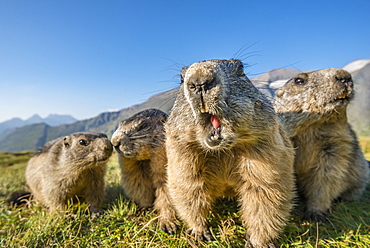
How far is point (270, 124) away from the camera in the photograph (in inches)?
94.7

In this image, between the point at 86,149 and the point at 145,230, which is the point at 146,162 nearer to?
the point at 145,230

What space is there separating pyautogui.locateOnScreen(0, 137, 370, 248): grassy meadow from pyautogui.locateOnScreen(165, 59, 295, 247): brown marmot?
0.30 m

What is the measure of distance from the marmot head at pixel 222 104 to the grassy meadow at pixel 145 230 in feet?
4.98

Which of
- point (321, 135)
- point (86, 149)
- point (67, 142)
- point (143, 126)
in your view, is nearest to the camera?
point (321, 135)

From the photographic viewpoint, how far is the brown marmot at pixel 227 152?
1.98 meters

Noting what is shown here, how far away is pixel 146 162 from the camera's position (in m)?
4.01

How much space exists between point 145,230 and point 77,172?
2.06m

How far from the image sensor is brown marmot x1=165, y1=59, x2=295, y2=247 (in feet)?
6.51

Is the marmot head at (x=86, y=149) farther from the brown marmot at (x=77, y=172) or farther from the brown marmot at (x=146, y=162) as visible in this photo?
the brown marmot at (x=146, y=162)

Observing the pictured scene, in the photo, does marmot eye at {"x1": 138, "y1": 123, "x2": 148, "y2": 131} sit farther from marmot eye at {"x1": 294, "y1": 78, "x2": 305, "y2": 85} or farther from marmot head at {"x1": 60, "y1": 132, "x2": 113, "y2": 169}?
marmot eye at {"x1": 294, "y1": 78, "x2": 305, "y2": 85}

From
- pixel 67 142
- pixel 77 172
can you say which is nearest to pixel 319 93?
pixel 77 172

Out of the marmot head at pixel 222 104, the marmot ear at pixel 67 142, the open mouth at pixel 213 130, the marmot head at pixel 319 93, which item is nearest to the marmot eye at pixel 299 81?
the marmot head at pixel 319 93

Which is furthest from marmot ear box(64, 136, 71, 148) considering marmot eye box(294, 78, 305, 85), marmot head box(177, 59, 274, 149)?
marmot eye box(294, 78, 305, 85)

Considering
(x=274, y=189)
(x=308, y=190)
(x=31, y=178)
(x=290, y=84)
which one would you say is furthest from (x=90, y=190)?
(x=290, y=84)
